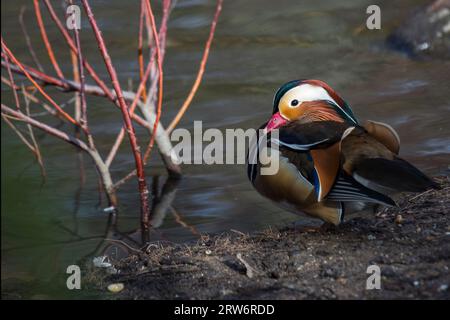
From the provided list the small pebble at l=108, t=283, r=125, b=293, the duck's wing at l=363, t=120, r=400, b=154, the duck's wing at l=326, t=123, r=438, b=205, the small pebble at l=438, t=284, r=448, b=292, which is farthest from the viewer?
the duck's wing at l=363, t=120, r=400, b=154

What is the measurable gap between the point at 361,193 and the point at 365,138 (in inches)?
14.2

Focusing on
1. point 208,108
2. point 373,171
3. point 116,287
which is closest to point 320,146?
point 373,171

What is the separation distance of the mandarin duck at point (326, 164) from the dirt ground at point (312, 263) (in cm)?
20

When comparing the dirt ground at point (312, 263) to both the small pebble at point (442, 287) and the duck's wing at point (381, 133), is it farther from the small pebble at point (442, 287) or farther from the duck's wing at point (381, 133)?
the duck's wing at point (381, 133)

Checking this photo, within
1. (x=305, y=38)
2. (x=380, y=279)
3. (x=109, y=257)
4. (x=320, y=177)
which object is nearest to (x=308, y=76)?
(x=305, y=38)

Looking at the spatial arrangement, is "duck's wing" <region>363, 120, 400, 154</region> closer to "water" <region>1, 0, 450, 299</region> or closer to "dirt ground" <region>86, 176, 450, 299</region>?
"dirt ground" <region>86, 176, 450, 299</region>

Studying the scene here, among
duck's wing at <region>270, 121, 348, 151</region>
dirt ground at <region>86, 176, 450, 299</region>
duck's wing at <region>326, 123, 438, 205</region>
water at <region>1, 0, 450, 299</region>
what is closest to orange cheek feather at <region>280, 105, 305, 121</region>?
duck's wing at <region>270, 121, 348, 151</region>

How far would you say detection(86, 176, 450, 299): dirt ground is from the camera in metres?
3.30

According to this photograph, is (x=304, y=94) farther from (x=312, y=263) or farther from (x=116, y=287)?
(x=116, y=287)

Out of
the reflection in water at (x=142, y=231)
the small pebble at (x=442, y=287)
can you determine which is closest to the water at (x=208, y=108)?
the reflection in water at (x=142, y=231)

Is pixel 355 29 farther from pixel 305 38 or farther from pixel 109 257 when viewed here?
pixel 109 257

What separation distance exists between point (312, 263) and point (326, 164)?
0.53 metres

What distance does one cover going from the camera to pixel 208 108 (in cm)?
786

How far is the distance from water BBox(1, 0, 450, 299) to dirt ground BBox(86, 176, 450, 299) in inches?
15.8
